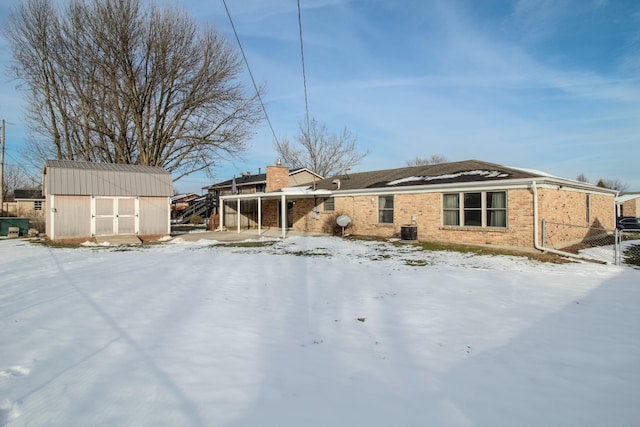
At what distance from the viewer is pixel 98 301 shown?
6.01 meters

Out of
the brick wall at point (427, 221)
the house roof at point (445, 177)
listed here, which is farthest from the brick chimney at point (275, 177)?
the brick wall at point (427, 221)

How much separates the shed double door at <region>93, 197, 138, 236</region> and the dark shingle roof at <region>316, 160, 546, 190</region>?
10470mm

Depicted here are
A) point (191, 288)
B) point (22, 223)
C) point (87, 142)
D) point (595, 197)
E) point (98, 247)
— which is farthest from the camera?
point (87, 142)

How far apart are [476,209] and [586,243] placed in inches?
221

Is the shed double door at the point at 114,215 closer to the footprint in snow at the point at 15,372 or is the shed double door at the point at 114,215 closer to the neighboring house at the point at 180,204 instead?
the footprint in snow at the point at 15,372

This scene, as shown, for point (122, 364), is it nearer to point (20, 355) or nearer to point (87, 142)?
point (20, 355)

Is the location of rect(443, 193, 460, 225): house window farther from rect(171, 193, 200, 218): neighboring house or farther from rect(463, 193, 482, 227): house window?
rect(171, 193, 200, 218): neighboring house

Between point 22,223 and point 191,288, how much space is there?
802 inches

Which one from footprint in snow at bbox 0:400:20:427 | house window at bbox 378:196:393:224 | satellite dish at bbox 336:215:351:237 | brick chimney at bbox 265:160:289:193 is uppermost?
brick chimney at bbox 265:160:289:193

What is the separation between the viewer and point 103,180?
1667 centimetres

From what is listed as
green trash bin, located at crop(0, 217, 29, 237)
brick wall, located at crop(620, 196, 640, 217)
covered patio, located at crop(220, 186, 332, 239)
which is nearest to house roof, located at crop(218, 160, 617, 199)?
covered patio, located at crop(220, 186, 332, 239)

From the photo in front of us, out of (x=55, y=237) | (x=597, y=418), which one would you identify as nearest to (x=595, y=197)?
(x=597, y=418)

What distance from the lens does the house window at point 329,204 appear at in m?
19.8

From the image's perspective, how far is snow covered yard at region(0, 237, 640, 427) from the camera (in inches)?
114
